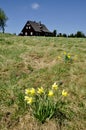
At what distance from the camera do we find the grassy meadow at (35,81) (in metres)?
3.86

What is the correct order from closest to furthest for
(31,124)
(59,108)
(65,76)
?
(31,124) → (59,108) → (65,76)

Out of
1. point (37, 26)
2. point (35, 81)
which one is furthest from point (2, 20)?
point (35, 81)

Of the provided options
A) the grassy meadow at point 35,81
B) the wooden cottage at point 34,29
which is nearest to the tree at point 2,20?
the wooden cottage at point 34,29

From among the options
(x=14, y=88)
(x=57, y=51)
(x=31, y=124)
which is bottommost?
(x=31, y=124)

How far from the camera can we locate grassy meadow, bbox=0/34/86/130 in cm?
386

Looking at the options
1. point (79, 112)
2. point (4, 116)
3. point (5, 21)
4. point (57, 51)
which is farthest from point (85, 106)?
point (5, 21)

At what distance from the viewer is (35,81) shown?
5.30 m

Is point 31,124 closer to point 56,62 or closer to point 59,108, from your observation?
point 59,108

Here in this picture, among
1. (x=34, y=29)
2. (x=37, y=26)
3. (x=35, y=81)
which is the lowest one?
(x=35, y=81)

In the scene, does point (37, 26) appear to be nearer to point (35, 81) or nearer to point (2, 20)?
point (2, 20)

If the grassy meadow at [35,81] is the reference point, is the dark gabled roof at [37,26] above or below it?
above

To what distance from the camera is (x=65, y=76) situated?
5637 millimetres

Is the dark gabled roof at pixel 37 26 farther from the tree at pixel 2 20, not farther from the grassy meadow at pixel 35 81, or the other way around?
the grassy meadow at pixel 35 81

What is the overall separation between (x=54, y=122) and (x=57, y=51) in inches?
168
